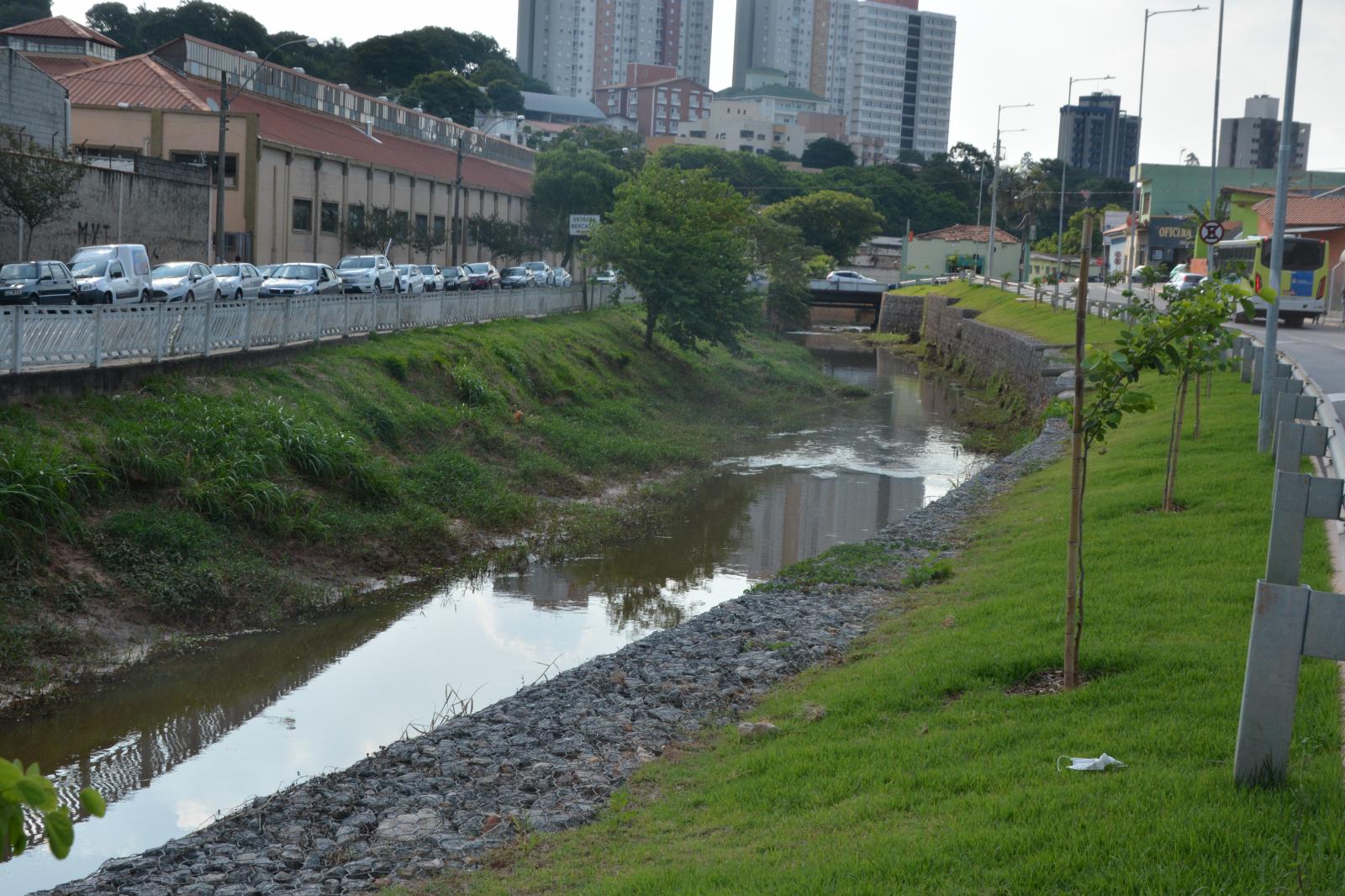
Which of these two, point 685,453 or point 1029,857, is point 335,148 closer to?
point 685,453

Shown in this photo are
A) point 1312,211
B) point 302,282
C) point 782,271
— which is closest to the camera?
point 302,282

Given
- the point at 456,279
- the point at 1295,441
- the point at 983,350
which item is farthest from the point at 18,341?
the point at 983,350

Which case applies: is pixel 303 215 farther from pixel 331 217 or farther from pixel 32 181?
pixel 32 181

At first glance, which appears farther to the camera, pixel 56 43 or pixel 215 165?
pixel 56 43

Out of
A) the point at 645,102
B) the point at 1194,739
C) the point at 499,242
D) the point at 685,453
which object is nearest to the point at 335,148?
the point at 499,242

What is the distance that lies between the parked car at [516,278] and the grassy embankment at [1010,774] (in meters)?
42.0

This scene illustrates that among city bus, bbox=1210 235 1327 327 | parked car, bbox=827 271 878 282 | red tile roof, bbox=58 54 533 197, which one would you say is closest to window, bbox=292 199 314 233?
red tile roof, bbox=58 54 533 197

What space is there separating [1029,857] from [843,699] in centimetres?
371

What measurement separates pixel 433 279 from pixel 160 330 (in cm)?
2631

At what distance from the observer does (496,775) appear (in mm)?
8602

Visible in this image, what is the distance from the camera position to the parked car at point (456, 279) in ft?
150

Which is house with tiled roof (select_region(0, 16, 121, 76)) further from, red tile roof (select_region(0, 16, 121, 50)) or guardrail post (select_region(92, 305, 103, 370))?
guardrail post (select_region(92, 305, 103, 370))

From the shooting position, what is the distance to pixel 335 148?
54531mm

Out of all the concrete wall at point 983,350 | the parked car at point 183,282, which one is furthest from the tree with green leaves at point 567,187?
the parked car at point 183,282
